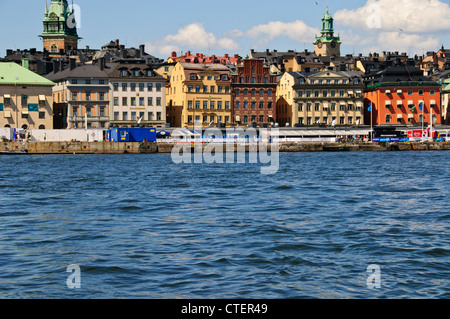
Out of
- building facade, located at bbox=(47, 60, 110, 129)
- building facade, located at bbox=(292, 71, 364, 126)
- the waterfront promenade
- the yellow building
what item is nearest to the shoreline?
the waterfront promenade

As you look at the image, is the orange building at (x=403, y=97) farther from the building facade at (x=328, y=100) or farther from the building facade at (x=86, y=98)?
the building facade at (x=86, y=98)

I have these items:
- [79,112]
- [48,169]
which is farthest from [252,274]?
[79,112]

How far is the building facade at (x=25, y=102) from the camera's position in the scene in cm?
10369

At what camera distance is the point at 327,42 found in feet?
586

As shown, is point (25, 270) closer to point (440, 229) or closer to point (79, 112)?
point (440, 229)

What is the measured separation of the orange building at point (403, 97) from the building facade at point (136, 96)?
3509cm

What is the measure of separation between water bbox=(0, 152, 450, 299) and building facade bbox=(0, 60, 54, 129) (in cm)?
6463

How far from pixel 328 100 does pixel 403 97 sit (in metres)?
12.2

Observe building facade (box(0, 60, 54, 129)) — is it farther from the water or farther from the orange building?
the water

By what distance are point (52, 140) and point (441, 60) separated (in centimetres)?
9164

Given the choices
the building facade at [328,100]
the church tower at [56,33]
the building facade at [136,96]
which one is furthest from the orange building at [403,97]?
the church tower at [56,33]

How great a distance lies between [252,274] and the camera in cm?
1681

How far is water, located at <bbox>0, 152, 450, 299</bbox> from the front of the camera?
1572 centimetres

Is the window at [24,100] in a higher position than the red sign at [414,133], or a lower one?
higher
